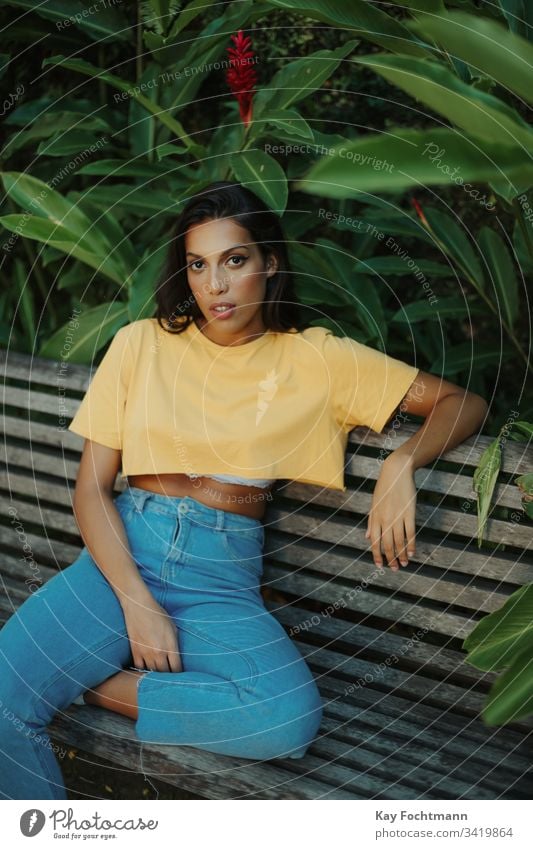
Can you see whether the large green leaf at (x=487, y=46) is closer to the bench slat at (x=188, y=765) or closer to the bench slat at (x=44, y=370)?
the bench slat at (x=188, y=765)

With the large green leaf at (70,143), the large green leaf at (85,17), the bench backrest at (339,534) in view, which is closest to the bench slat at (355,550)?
the bench backrest at (339,534)

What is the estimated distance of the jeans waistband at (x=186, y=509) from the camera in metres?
1.63

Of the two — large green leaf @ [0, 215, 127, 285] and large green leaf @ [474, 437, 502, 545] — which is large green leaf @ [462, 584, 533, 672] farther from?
large green leaf @ [0, 215, 127, 285]

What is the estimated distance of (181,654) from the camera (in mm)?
1562

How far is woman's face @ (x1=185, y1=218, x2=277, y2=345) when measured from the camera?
162 cm

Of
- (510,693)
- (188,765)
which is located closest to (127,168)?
(188,765)

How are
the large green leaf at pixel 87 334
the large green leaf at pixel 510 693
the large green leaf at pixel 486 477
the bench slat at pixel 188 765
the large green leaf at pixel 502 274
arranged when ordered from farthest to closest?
the large green leaf at pixel 87 334
the large green leaf at pixel 502 274
the large green leaf at pixel 486 477
the bench slat at pixel 188 765
the large green leaf at pixel 510 693

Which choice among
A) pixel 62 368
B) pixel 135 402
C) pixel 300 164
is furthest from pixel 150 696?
pixel 300 164

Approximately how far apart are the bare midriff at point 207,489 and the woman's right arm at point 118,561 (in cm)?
6

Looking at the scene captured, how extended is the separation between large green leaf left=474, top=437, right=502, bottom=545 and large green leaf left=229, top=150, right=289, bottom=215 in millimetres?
633

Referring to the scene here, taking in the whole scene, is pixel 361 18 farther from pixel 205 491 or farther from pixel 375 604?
pixel 375 604

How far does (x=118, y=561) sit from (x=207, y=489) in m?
0.19
